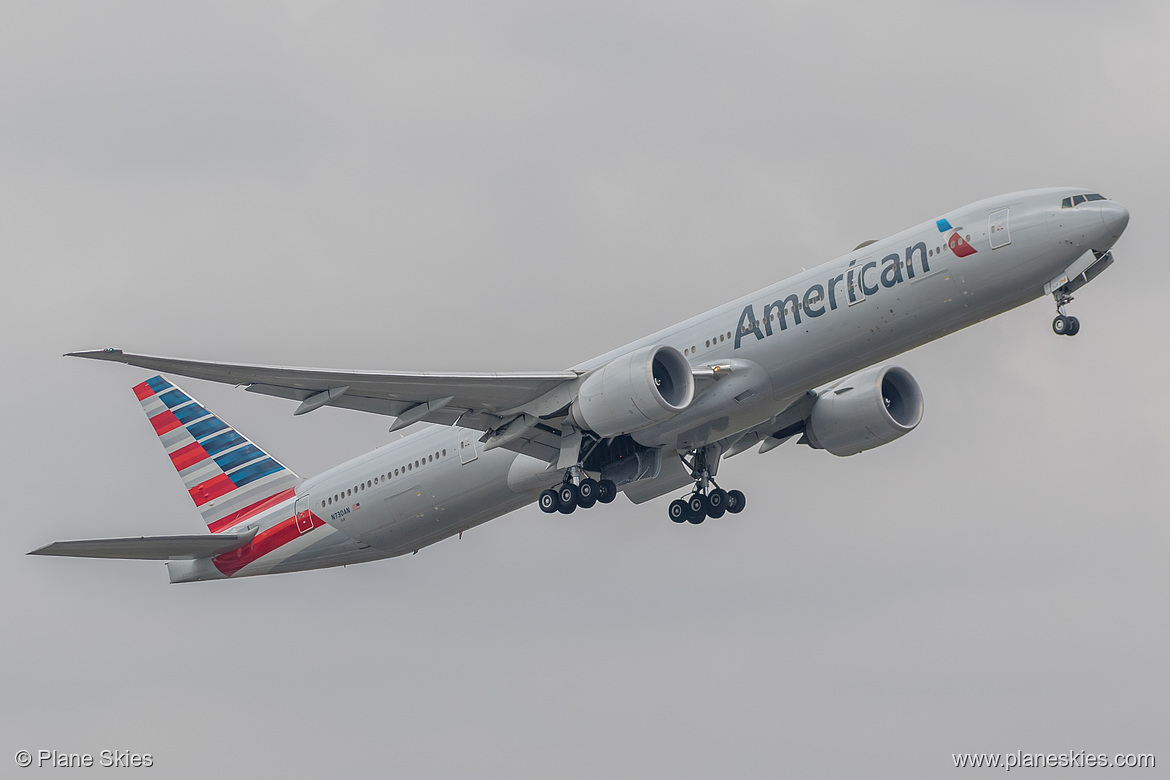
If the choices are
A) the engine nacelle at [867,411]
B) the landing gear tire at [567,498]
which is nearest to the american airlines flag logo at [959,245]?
the engine nacelle at [867,411]

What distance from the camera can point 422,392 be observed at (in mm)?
37125

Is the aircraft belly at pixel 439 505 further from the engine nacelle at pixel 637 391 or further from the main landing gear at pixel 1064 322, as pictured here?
the main landing gear at pixel 1064 322

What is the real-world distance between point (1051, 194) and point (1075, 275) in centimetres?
190

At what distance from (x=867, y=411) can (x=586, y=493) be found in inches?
313

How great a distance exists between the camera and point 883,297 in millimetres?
34906

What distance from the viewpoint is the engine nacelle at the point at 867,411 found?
41531mm

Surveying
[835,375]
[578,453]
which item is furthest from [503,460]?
[835,375]

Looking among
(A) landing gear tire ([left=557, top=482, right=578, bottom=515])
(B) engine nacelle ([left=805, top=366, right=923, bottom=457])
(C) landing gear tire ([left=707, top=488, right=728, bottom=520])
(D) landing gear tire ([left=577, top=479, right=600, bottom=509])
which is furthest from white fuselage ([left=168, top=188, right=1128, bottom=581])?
(B) engine nacelle ([left=805, top=366, right=923, bottom=457])

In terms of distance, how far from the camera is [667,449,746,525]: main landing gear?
140 feet

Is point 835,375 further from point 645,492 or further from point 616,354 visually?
point 645,492

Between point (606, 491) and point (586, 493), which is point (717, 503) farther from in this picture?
point (586, 493)

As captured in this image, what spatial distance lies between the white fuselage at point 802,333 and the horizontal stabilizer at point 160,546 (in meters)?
4.03

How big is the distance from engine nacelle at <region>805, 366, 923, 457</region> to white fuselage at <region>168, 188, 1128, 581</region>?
10.6 ft

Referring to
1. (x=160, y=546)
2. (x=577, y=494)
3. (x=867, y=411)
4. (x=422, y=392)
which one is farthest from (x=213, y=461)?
(x=867, y=411)
